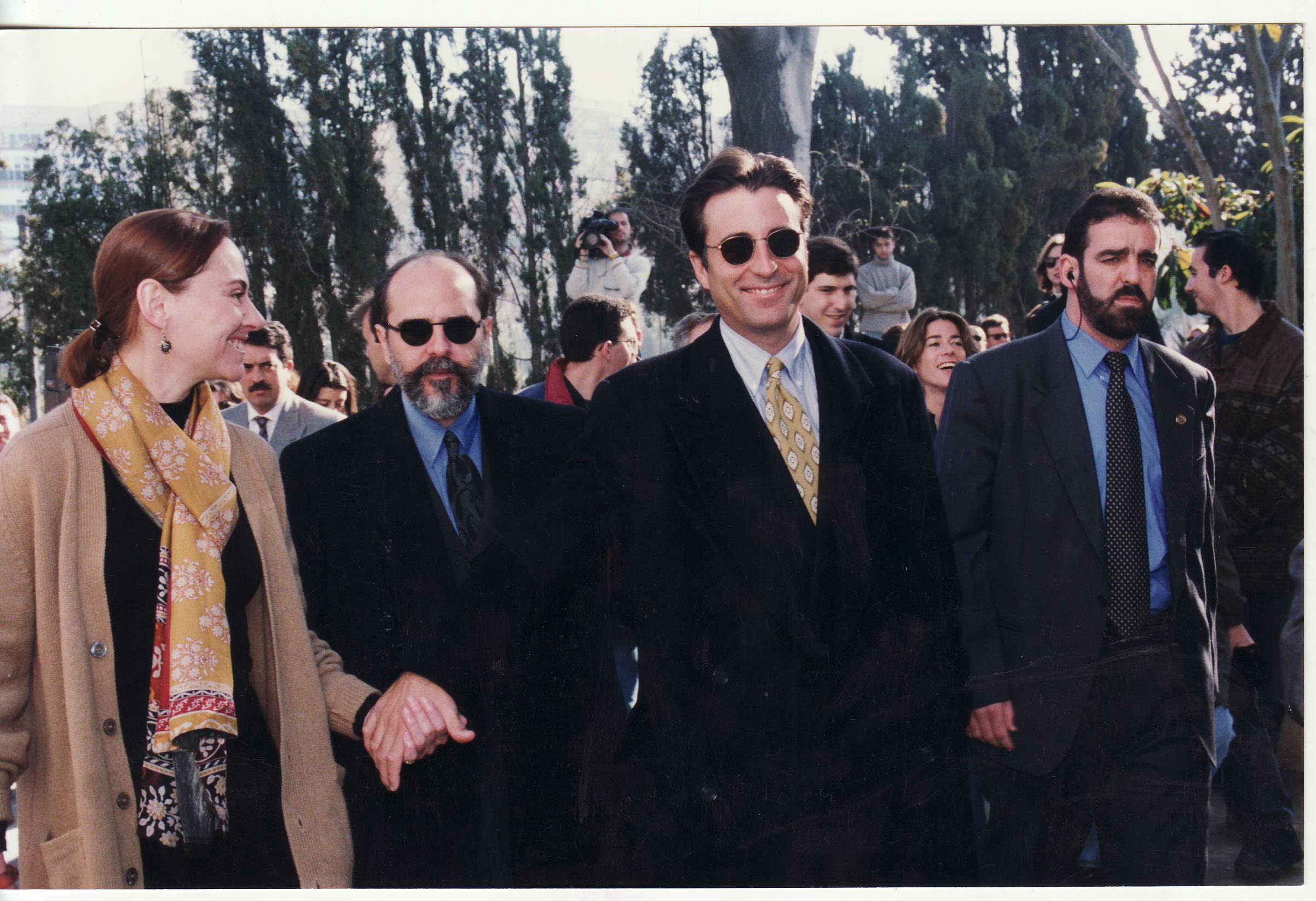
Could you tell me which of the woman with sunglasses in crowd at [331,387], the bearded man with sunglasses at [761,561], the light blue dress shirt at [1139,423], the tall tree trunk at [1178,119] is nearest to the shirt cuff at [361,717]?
the bearded man with sunglasses at [761,561]

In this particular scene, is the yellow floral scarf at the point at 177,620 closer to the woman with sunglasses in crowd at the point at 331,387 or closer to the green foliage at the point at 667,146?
the woman with sunglasses in crowd at the point at 331,387

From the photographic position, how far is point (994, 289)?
4.08m

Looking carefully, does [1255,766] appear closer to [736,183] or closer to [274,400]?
[736,183]

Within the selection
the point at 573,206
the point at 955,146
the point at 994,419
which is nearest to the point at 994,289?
the point at 955,146

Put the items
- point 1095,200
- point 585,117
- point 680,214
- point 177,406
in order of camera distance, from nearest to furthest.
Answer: point 177,406 < point 680,214 < point 1095,200 < point 585,117

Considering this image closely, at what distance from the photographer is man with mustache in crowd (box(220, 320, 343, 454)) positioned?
12.4 ft

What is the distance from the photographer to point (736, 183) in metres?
3.22

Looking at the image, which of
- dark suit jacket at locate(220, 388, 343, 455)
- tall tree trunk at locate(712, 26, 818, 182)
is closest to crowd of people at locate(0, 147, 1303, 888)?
dark suit jacket at locate(220, 388, 343, 455)

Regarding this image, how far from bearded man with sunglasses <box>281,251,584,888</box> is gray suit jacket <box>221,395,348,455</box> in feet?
1.84

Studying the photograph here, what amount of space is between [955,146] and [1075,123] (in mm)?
409

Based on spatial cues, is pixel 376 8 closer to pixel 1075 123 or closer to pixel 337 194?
pixel 337 194

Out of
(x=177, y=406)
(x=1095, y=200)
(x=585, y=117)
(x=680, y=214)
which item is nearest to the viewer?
(x=177, y=406)

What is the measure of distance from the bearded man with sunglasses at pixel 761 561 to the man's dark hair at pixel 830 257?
62cm

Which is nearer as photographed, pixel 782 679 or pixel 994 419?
pixel 782 679
